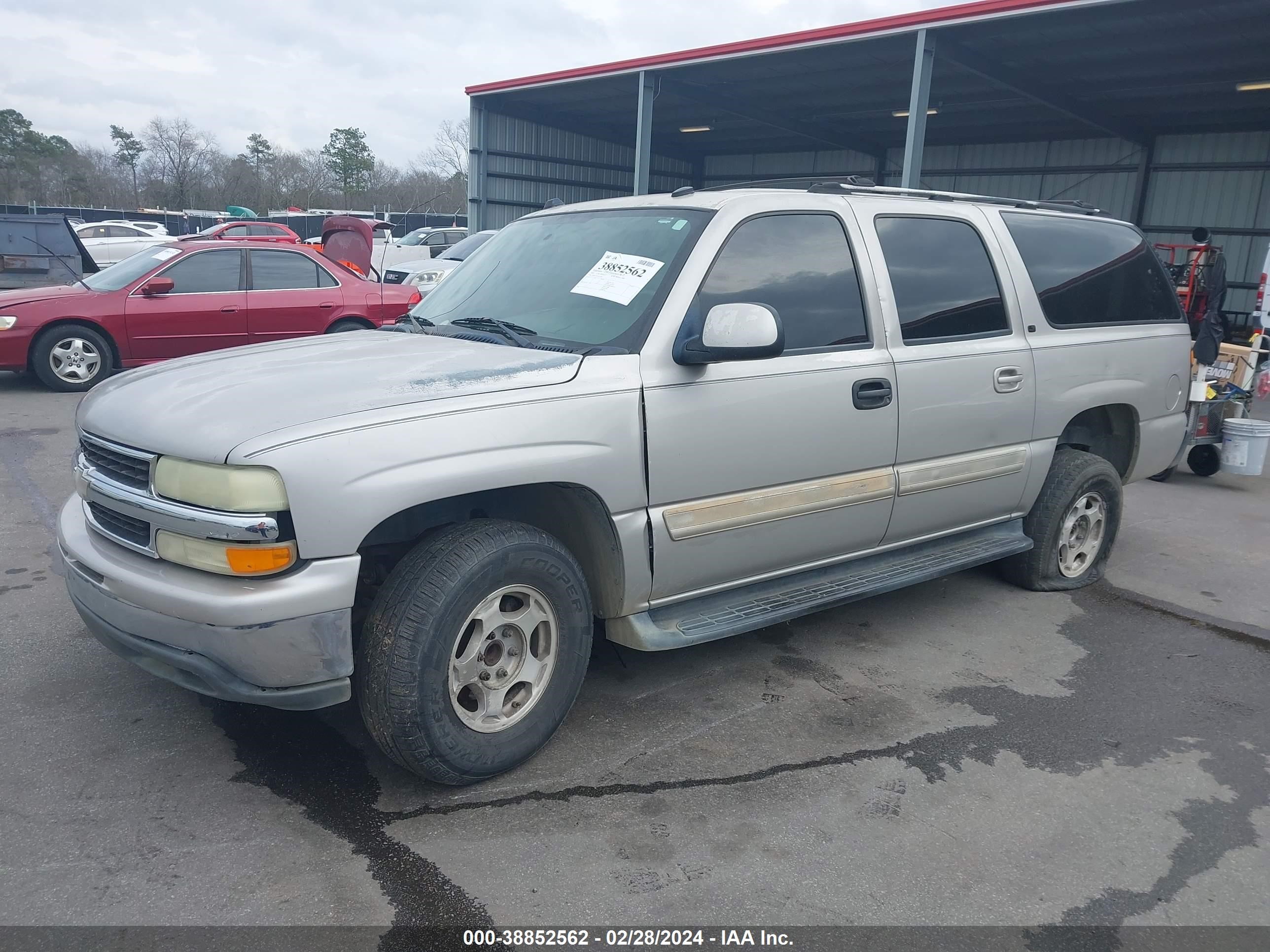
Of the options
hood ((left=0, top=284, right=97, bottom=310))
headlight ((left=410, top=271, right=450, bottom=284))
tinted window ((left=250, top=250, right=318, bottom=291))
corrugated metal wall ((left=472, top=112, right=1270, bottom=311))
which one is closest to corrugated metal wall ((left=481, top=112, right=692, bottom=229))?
corrugated metal wall ((left=472, top=112, right=1270, bottom=311))

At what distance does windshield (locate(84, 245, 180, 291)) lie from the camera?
390 inches

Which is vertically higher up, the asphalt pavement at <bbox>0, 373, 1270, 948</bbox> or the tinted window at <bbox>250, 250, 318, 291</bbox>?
the tinted window at <bbox>250, 250, 318, 291</bbox>

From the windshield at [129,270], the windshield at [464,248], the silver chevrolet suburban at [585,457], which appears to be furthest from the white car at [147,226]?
the silver chevrolet suburban at [585,457]

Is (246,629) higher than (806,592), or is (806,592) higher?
(246,629)

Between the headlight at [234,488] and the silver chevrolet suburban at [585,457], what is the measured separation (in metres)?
0.01

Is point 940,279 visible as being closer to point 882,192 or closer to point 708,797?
point 882,192

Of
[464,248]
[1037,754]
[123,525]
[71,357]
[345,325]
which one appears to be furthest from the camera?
[464,248]

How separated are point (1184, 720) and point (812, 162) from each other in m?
24.8

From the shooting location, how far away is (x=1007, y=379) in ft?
14.3

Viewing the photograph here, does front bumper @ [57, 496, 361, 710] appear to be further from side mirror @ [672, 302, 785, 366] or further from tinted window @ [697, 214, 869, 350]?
tinted window @ [697, 214, 869, 350]

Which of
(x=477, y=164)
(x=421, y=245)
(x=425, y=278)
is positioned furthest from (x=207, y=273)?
(x=421, y=245)

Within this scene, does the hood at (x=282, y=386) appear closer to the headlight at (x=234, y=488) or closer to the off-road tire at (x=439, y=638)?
the headlight at (x=234, y=488)

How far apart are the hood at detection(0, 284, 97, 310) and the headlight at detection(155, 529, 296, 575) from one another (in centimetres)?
847

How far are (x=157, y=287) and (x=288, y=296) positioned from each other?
1249 millimetres
